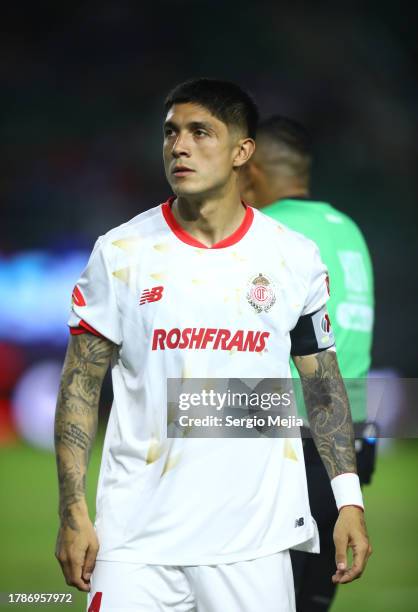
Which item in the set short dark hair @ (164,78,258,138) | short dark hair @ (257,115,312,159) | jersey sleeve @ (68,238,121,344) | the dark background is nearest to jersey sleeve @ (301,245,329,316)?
short dark hair @ (164,78,258,138)

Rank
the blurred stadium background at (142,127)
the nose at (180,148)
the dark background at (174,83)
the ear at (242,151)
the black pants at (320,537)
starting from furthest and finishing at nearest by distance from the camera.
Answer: the dark background at (174,83) → the blurred stadium background at (142,127) → the black pants at (320,537) → the ear at (242,151) → the nose at (180,148)

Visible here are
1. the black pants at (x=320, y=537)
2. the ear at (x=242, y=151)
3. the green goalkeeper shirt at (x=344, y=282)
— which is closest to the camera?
the ear at (x=242, y=151)

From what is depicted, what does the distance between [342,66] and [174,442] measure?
10.9m

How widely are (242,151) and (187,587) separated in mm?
1282

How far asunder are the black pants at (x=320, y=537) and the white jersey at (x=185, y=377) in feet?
4.03

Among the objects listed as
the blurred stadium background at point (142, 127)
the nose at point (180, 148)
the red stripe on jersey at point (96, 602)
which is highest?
the blurred stadium background at point (142, 127)

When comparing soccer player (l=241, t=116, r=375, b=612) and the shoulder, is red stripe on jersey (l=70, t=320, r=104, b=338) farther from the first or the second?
soccer player (l=241, t=116, r=375, b=612)

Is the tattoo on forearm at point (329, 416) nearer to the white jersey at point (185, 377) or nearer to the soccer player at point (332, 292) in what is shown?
the white jersey at point (185, 377)

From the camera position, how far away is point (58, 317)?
13195mm

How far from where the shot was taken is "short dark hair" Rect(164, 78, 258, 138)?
335 centimetres

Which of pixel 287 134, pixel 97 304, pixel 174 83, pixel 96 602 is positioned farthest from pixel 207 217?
pixel 174 83

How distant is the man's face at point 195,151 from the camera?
3.27 m

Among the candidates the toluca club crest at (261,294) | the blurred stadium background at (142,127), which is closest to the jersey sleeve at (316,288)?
the toluca club crest at (261,294)

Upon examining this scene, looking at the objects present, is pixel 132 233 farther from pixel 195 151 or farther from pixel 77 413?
pixel 77 413
